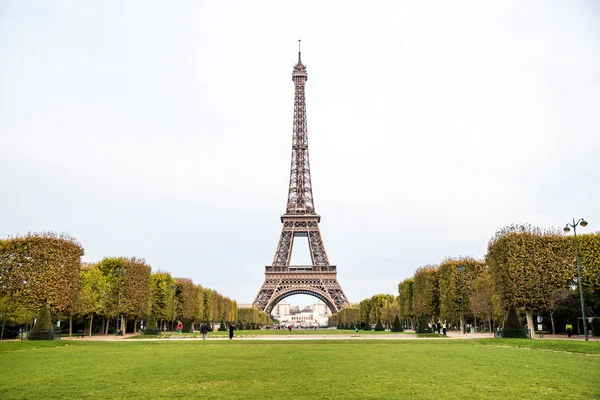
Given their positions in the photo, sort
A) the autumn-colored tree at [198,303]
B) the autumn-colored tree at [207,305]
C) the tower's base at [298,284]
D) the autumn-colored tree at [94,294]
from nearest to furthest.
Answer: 1. the autumn-colored tree at [94,294]
2. the autumn-colored tree at [198,303]
3. the autumn-colored tree at [207,305]
4. the tower's base at [298,284]

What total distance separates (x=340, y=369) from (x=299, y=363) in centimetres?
247

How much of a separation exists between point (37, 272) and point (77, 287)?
372cm

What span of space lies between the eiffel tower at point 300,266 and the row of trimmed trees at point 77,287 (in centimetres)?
2540

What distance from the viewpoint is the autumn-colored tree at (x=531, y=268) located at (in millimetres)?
39906

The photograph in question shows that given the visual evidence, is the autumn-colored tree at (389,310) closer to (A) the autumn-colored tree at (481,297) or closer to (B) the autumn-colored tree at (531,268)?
(A) the autumn-colored tree at (481,297)

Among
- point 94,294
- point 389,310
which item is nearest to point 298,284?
point 389,310

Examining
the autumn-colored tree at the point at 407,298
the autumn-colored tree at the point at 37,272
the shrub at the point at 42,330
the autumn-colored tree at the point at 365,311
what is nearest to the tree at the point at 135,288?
the autumn-colored tree at the point at 37,272

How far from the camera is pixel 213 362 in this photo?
18.8m

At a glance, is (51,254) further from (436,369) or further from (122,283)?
(436,369)

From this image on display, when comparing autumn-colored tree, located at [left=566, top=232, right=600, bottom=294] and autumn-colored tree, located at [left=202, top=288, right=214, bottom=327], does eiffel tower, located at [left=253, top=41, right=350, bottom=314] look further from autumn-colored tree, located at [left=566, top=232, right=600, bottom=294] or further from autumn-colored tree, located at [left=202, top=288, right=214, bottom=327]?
autumn-colored tree, located at [left=566, top=232, right=600, bottom=294]

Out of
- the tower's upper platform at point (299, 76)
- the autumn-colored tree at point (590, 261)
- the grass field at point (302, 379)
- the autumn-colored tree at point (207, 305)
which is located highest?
the tower's upper platform at point (299, 76)

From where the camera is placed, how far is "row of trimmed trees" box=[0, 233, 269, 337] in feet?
135

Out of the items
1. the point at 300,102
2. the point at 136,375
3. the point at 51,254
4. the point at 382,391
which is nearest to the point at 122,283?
the point at 51,254

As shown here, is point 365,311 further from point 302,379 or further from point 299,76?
point 302,379
